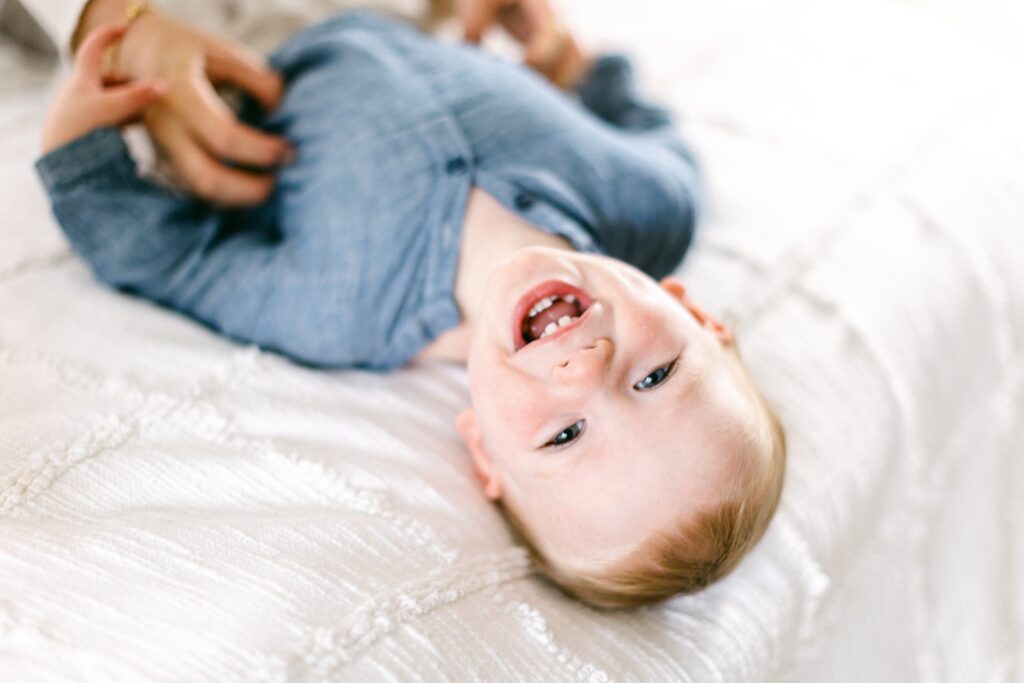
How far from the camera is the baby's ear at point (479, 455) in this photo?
2.54 ft

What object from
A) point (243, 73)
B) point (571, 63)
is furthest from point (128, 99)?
point (571, 63)

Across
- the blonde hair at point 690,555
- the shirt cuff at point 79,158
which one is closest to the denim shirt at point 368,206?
the shirt cuff at point 79,158

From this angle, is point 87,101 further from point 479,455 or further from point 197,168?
point 479,455

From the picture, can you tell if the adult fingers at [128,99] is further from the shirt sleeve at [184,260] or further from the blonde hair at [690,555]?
the blonde hair at [690,555]

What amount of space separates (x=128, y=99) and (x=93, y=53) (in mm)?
54

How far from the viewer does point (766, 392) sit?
85cm

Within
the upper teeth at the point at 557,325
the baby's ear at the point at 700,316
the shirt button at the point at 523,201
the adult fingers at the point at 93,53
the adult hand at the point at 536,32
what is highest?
the adult fingers at the point at 93,53

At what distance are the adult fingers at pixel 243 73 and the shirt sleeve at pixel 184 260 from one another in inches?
5.5

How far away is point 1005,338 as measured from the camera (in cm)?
107

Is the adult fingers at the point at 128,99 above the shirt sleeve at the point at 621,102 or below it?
above

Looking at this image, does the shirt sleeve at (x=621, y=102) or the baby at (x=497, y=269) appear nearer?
the baby at (x=497, y=269)

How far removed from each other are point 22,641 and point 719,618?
1.67 feet

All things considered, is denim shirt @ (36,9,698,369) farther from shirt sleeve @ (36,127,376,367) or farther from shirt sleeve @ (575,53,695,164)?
shirt sleeve @ (575,53,695,164)

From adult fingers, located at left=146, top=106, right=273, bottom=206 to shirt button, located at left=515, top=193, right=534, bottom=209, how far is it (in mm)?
297
